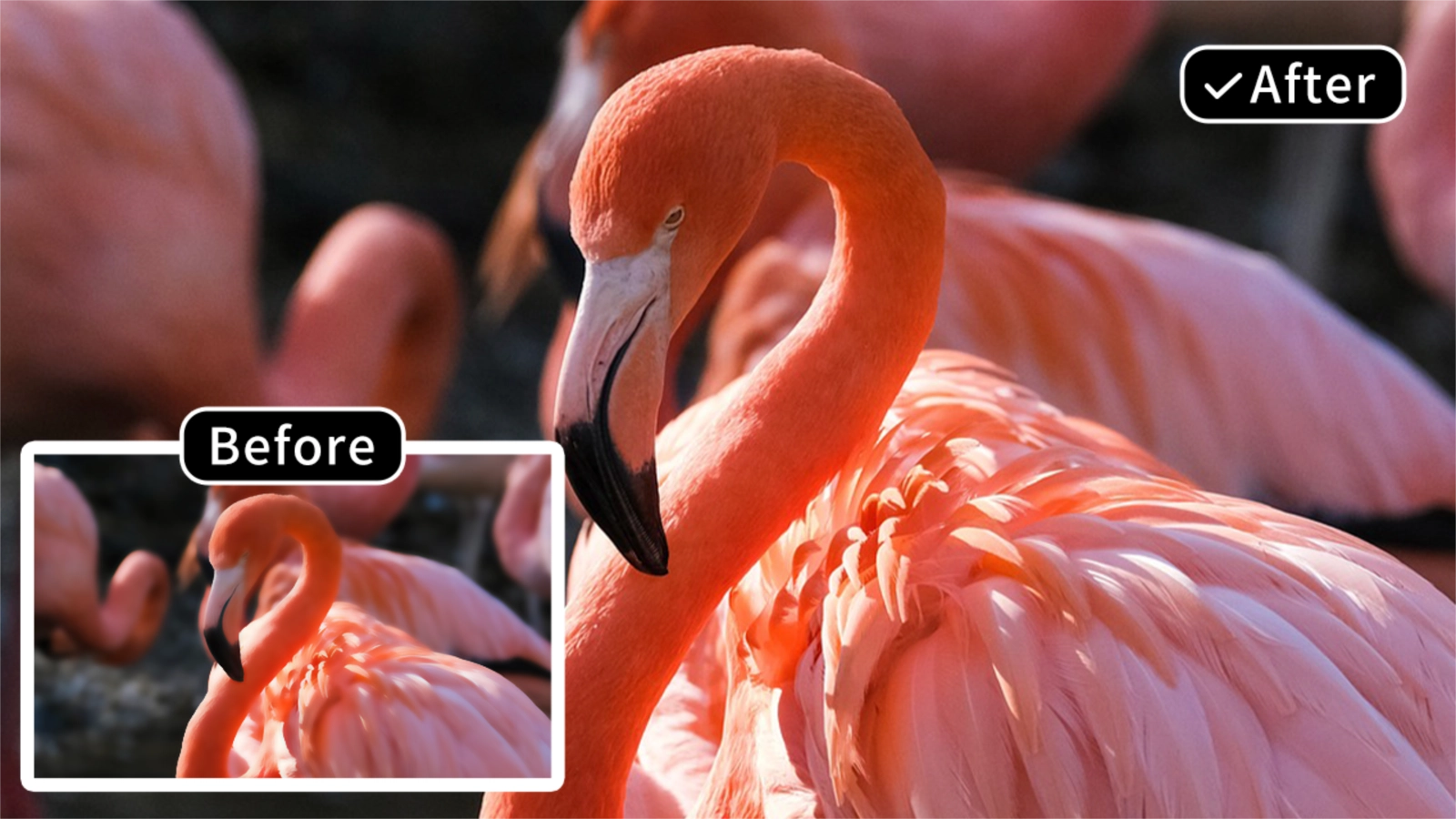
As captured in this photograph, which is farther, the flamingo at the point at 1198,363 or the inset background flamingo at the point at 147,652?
the flamingo at the point at 1198,363

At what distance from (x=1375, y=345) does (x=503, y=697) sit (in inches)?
49.7

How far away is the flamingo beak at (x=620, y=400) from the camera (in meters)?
0.96

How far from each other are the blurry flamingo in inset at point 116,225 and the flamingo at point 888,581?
1150 millimetres

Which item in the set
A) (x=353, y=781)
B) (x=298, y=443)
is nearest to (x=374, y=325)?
(x=298, y=443)

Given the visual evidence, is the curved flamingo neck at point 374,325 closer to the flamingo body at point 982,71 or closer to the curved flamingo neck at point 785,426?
the flamingo body at point 982,71

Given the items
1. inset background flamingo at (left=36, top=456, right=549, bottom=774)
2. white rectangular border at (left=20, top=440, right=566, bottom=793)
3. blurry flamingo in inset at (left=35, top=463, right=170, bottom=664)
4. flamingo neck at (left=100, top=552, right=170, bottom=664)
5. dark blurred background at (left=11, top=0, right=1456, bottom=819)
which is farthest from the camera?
dark blurred background at (left=11, top=0, right=1456, bottom=819)

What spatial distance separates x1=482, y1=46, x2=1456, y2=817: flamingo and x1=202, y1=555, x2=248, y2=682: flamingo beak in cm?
21

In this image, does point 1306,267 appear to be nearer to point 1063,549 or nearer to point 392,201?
point 392,201

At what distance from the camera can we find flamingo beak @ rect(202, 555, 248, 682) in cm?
116

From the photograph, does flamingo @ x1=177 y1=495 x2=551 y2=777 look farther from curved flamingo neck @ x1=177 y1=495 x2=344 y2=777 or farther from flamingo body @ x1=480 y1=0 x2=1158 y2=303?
flamingo body @ x1=480 y1=0 x2=1158 y2=303

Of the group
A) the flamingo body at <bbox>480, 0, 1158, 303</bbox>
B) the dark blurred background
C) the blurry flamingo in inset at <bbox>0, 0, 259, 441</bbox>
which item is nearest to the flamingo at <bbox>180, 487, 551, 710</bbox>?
the blurry flamingo in inset at <bbox>0, 0, 259, 441</bbox>

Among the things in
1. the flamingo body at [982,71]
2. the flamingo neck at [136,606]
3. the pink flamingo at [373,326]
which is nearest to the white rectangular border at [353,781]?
the flamingo neck at [136,606]

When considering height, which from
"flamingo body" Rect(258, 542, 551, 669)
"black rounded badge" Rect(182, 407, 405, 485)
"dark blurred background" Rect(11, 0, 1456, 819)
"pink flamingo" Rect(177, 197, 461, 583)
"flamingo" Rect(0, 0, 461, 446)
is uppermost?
"black rounded badge" Rect(182, 407, 405, 485)

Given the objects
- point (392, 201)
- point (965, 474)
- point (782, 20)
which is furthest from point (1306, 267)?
point (965, 474)
